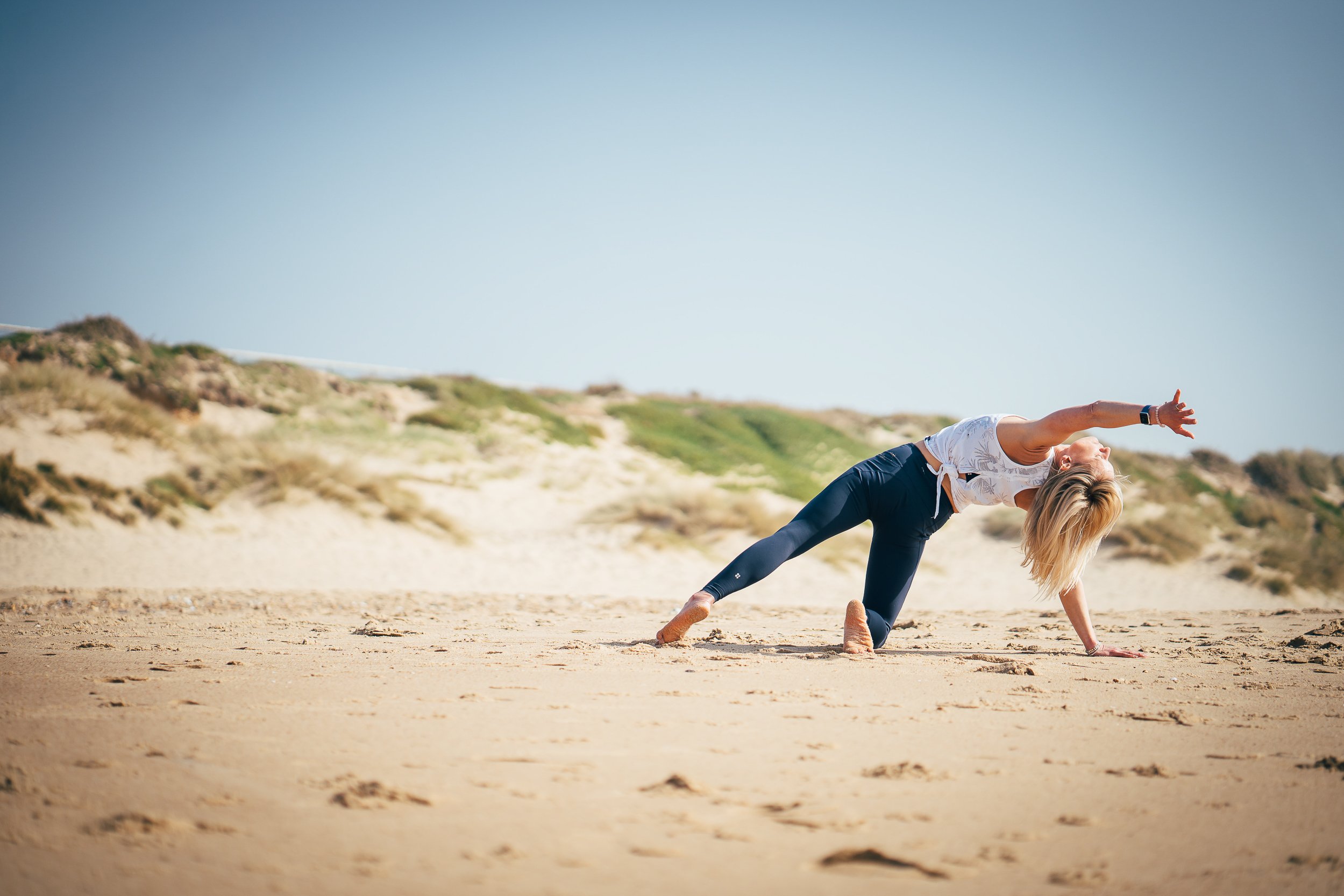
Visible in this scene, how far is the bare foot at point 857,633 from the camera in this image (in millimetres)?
3947

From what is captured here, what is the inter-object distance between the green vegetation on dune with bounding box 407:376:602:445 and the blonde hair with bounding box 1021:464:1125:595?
1205cm

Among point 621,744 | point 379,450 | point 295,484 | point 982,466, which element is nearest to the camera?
point 621,744

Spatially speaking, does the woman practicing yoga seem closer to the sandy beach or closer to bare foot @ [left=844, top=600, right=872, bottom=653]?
bare foot @ [left=844, top=600, right=872, bottom=653]

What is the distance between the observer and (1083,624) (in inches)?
162

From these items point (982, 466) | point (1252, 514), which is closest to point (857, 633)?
point (982, 466)

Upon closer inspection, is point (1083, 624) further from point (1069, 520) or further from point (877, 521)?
point (877, 521)

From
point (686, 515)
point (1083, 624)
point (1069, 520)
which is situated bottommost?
point (1083, 624)

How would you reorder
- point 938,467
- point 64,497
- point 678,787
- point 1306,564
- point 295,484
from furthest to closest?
1. point 1306,564
2. point 295,484
3. point 64,497
4. point 938,467
5. point 678,787

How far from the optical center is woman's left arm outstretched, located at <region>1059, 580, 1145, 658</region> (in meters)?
4.05

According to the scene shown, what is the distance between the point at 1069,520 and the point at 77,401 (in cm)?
1168

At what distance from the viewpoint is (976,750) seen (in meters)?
2.39

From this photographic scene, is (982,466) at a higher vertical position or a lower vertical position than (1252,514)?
lower

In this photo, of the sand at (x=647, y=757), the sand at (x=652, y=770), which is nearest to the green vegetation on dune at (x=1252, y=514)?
the sand at (x=647, y=757)

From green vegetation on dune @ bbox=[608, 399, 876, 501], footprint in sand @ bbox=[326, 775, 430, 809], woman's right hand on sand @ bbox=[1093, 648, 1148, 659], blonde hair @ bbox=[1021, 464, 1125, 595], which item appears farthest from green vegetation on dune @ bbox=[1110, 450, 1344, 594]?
footprint in sand @ bbox=[326, 775, 430, 809]
